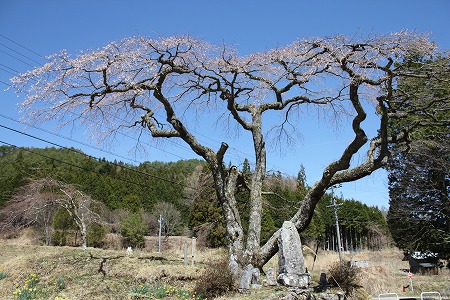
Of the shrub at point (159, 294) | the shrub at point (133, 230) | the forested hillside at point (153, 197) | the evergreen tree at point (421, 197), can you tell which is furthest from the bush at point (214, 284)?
the shrub at point (133, 230)

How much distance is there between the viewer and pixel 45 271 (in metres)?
9.09

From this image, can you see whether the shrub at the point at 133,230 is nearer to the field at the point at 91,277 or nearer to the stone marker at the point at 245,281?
the field at the point at 91,277

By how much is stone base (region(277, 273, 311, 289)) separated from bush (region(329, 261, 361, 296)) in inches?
36.0

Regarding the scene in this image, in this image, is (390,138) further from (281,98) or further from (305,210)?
(281,98)

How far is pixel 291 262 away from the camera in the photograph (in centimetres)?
736

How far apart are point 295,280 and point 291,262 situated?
0.36 meters

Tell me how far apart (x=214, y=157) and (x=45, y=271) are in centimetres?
514

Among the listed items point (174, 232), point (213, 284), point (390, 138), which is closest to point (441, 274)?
point (390, 138)

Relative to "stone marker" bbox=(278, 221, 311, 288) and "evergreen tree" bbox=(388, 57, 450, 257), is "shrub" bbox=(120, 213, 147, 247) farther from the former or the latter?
"stone marker" bbox=(278, 221, 311, 288)

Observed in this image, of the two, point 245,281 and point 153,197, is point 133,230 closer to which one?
point 153,197

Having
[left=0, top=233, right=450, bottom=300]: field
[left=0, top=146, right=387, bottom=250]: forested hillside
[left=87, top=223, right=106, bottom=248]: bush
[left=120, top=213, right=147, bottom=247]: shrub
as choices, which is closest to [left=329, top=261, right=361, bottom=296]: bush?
[left=0, top=233, right=450, bottom=300]: field

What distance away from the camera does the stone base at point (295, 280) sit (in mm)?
7141

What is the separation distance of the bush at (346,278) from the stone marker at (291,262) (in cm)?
84

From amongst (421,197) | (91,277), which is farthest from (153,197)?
(91,277)
